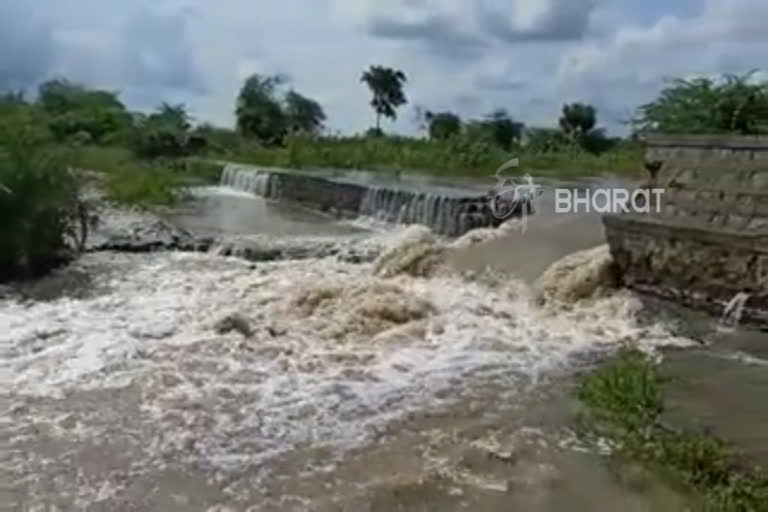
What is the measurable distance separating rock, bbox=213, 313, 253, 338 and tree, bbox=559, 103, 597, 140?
2883 cm

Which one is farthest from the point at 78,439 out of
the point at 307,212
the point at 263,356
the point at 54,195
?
the point at 307,212

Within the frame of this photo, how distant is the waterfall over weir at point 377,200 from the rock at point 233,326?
600 cm

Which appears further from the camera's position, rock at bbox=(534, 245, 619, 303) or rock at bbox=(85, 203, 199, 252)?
rock at bbox=(85, 203, 199, 252)

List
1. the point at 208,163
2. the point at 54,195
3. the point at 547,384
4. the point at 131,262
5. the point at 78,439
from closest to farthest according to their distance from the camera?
the point at 78,439, the point at 547,384, the point at 54,195, the point at 131,262, the point at 208,163

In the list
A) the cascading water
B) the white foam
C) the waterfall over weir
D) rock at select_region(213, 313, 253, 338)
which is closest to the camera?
the white foam

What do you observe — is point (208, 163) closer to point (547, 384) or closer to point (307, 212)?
point (307, 212)

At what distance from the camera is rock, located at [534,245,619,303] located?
29.6 ft

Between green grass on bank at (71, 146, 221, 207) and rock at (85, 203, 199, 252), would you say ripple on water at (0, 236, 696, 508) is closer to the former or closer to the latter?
rock at (85, 203, 199, 252)

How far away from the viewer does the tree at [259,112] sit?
3681 cm

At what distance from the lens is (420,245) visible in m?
10.8

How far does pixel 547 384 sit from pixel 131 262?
6.00 m
